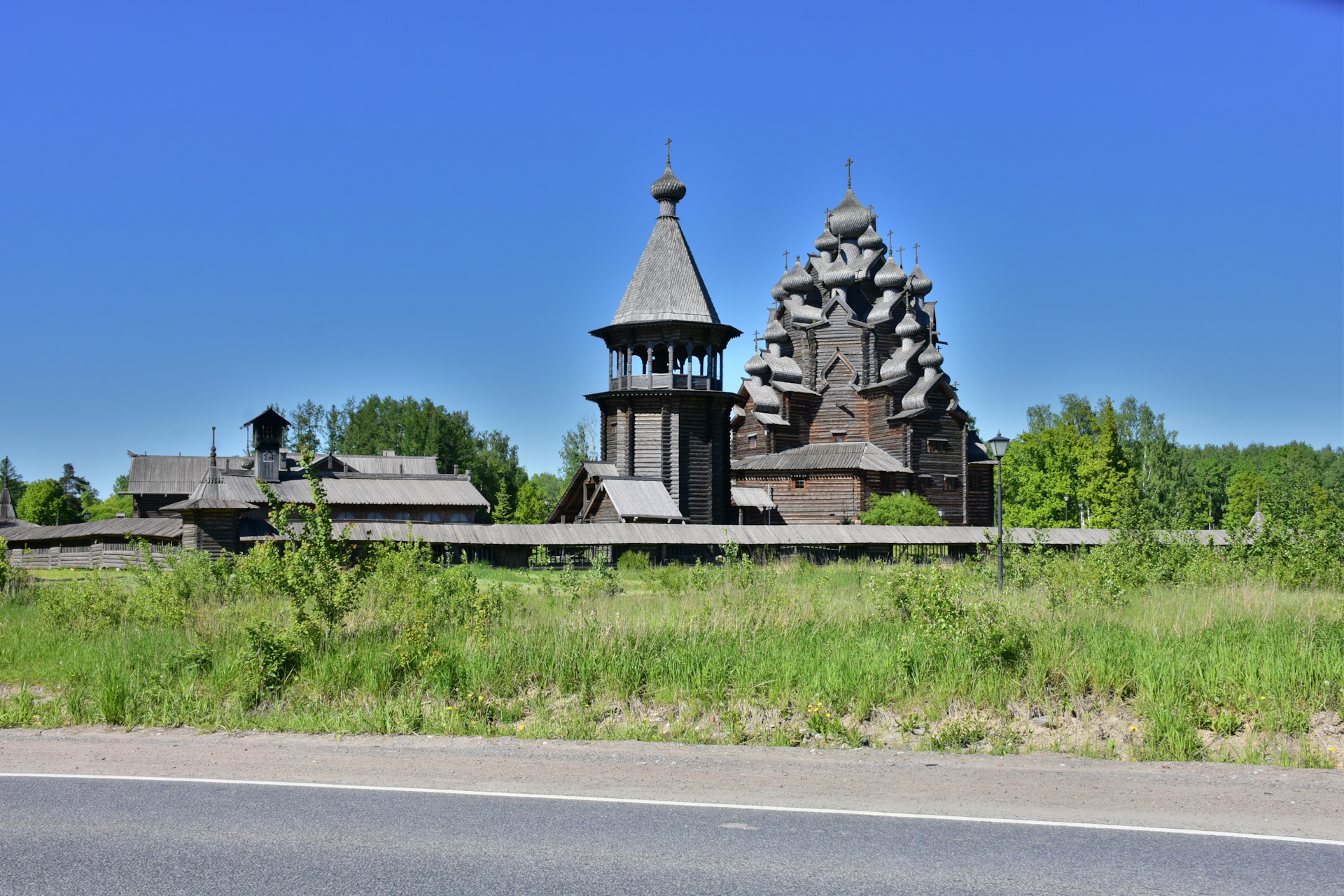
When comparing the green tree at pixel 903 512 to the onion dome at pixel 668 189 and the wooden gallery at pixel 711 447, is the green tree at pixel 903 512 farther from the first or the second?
the onion dome at pixel 668 189

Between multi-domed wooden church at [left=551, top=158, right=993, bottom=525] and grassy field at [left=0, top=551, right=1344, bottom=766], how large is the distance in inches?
893

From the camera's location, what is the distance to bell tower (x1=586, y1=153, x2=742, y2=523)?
36.6 metres

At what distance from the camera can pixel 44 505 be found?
71125 mm

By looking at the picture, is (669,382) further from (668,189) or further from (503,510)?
(503,510)

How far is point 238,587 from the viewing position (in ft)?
47.8

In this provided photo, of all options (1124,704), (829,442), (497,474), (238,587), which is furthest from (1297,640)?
(497,474)

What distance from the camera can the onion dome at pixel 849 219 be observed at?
177 feet

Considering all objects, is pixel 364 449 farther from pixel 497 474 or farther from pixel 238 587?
pixel 238 587

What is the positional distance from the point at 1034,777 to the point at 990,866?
2.41m

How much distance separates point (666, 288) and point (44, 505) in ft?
187

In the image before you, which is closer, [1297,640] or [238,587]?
[1297,640]

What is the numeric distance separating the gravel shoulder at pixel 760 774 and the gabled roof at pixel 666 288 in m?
28.5

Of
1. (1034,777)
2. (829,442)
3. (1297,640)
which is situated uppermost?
(829,442)

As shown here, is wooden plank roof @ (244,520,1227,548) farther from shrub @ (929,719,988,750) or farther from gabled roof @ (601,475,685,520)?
shrub @ (929,719,988,750)
